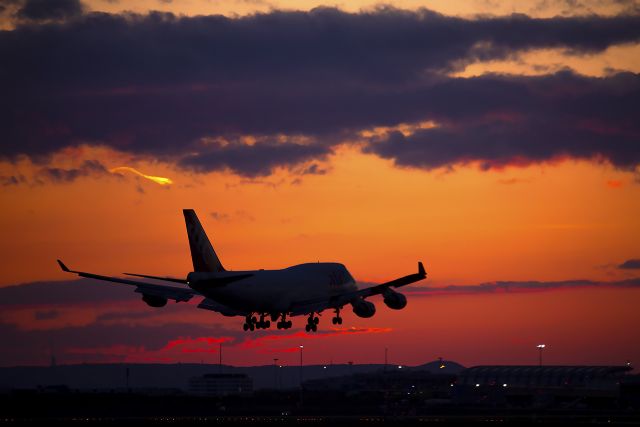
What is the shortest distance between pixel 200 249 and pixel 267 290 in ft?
30.4

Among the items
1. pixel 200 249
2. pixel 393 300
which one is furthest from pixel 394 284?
pixel 200 249

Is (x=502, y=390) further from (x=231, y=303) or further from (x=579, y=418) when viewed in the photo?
(x=231, y=303)

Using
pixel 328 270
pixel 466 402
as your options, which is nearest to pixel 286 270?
pixel 328 270

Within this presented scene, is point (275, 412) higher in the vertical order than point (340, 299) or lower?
lower

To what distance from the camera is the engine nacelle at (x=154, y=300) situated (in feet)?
430

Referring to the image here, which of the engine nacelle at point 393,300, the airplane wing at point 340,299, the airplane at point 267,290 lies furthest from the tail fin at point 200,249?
the engine nacelle at point 393,300

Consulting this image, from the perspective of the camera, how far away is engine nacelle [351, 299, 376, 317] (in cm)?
12938

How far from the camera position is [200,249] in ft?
391

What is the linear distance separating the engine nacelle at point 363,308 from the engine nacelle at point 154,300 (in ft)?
72.0

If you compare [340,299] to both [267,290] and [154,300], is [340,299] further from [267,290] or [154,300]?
[154,300]

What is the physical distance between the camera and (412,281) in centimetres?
12231

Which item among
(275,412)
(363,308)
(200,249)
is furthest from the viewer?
(275,412)

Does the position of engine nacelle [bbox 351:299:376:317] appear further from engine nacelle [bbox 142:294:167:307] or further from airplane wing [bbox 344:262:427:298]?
engine nacelle [bbox 142:294:167:307]

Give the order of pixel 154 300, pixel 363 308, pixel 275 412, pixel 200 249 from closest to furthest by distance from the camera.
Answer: pixel 200 249 → pixel 363 308 → pixel 154 300 → pixel 275 412
